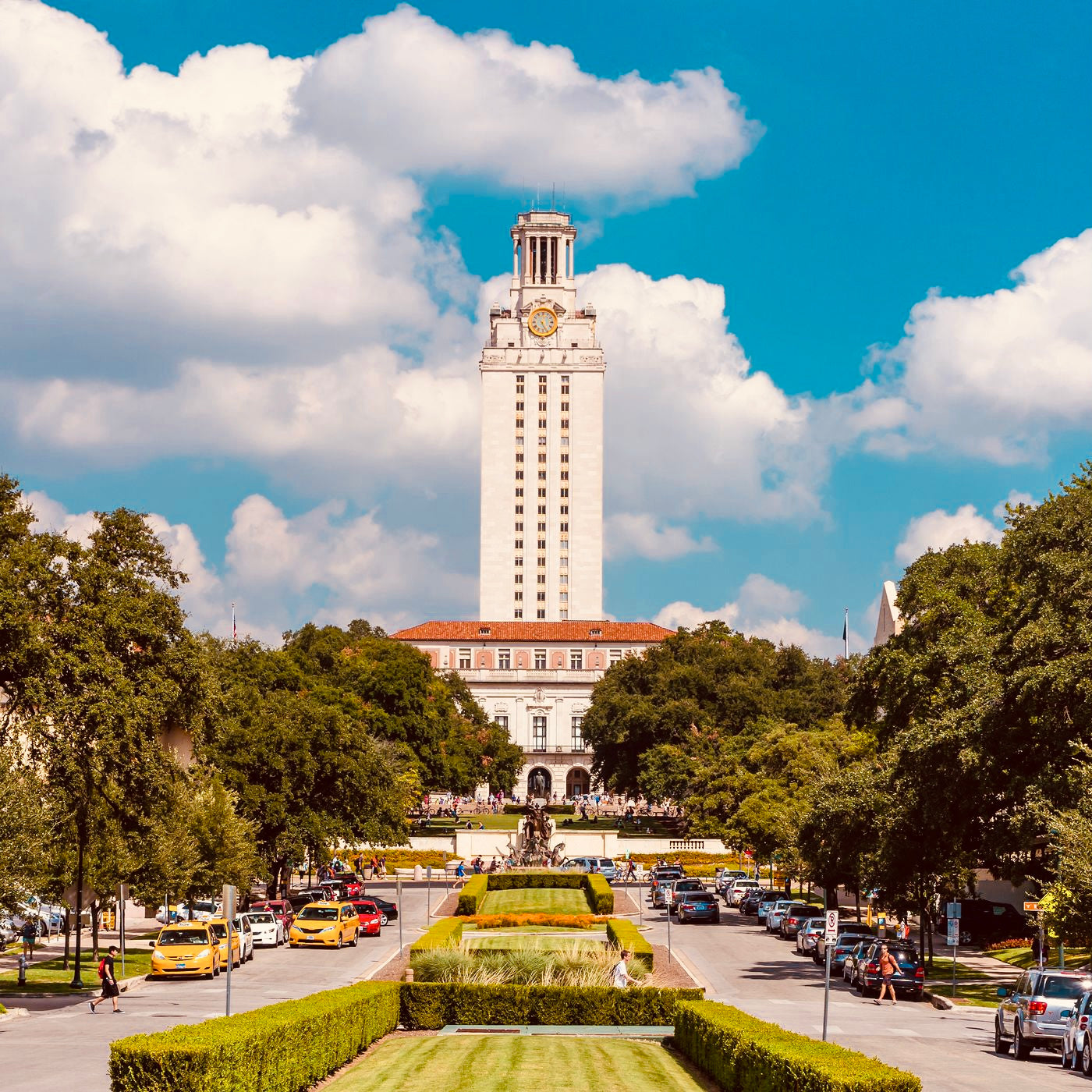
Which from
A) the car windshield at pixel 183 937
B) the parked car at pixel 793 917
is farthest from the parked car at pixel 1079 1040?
the parked car at pixel 793 917

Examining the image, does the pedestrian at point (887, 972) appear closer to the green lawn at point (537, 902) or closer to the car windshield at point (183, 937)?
the car windshield at point (183, 937)

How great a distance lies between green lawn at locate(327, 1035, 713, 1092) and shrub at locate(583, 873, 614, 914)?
3286cm

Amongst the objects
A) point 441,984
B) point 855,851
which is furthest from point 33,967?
point 855,851

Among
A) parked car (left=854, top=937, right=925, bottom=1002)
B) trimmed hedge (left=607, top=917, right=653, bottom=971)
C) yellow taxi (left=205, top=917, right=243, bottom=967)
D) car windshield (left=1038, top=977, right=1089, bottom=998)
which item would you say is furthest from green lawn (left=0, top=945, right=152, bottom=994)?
car windshield (left=1038, top=977, right=1089, bottom=998)

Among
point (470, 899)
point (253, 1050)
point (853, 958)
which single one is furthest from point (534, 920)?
point (253, 1050)

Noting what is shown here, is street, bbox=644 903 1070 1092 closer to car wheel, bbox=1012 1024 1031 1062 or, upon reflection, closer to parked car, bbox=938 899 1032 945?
car wheel, bbox=1012 1024 1031 1062

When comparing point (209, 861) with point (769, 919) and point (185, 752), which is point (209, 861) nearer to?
point (185, 752)

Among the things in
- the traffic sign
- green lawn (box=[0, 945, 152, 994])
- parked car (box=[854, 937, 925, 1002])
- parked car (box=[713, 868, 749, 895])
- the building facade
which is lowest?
parked car (box=[713, 868, 749, 895])

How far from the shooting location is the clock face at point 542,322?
193m

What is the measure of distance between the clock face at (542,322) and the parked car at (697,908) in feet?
438

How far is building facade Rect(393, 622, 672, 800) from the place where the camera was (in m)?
180

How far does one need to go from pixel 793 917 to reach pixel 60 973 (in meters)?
25.6

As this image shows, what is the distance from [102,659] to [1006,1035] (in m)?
20.7

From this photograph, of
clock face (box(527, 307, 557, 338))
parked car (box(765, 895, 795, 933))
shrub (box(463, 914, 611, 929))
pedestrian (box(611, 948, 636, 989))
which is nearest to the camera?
pedestrian (box(611, 948, 636, 989))
